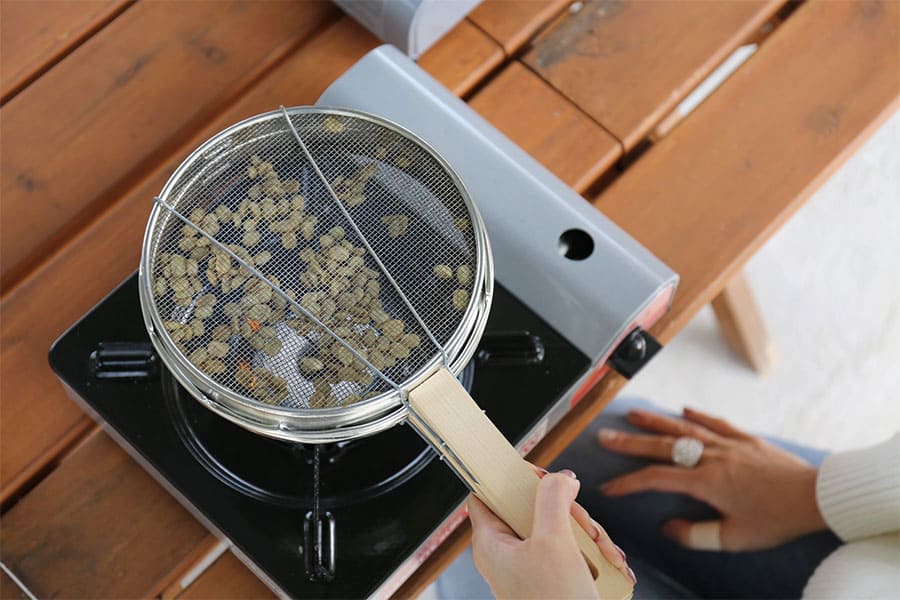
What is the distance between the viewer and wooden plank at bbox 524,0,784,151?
1.03 meters

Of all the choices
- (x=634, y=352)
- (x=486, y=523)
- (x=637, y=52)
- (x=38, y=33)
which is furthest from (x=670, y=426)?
(x=38, y=33)

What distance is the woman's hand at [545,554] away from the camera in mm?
646

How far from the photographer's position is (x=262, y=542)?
2.68 feet

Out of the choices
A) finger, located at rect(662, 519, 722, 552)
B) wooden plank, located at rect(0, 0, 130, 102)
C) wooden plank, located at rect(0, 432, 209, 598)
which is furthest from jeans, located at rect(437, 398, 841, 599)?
wooden plank, located at rect(0, 0, 130, 102)

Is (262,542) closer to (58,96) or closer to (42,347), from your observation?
(42,347)

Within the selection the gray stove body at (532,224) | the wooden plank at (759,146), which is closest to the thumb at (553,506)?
the gray stove body at (532,224)

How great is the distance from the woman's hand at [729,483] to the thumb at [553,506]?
52 cm

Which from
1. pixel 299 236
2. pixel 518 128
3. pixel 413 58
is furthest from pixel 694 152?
pixel 299 236

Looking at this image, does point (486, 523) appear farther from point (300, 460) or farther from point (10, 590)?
point (10, 590)

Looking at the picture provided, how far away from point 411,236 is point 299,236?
3.5 inches

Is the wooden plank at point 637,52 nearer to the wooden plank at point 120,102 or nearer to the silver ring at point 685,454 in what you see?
the wooden plank at point 120,102

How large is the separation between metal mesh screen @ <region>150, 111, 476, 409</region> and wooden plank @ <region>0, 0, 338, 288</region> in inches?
9.5

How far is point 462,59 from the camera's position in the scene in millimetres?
1051

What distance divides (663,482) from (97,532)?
2.06 feet
